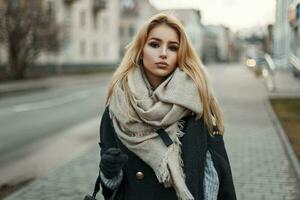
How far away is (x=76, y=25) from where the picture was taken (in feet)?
156

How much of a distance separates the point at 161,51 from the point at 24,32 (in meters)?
27.7

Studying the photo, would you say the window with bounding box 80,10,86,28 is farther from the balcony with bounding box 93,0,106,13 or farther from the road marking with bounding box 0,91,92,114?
the road marking with bounding box 0,91,92,114

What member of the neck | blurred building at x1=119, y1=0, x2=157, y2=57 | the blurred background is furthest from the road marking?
blurred building at x1=119, y1=0, x2=157, y2=57

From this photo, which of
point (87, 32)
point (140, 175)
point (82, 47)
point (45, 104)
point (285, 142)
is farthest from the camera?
point (87, 32)

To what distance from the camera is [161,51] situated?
7.76 feet

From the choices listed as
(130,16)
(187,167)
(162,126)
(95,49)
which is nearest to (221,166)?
(187,167)

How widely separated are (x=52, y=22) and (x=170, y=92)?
30204 mm

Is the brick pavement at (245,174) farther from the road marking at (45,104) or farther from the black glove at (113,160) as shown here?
the road marking at (45,104)

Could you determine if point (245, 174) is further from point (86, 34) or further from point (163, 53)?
point (86, 34)

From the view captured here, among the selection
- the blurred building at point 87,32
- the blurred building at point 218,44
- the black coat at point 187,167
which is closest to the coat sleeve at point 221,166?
the black coat at point 187,167

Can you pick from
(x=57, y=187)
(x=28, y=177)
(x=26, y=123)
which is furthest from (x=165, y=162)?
(x=26, y=123)

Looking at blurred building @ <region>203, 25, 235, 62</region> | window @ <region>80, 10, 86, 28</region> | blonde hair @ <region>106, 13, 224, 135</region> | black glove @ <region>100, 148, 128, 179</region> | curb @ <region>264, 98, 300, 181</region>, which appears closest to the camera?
black glove @ <region>100, 148, 128, 179</region>

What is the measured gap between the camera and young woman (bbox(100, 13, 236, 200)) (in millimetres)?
2250

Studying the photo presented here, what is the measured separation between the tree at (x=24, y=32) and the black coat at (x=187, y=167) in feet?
90.0
